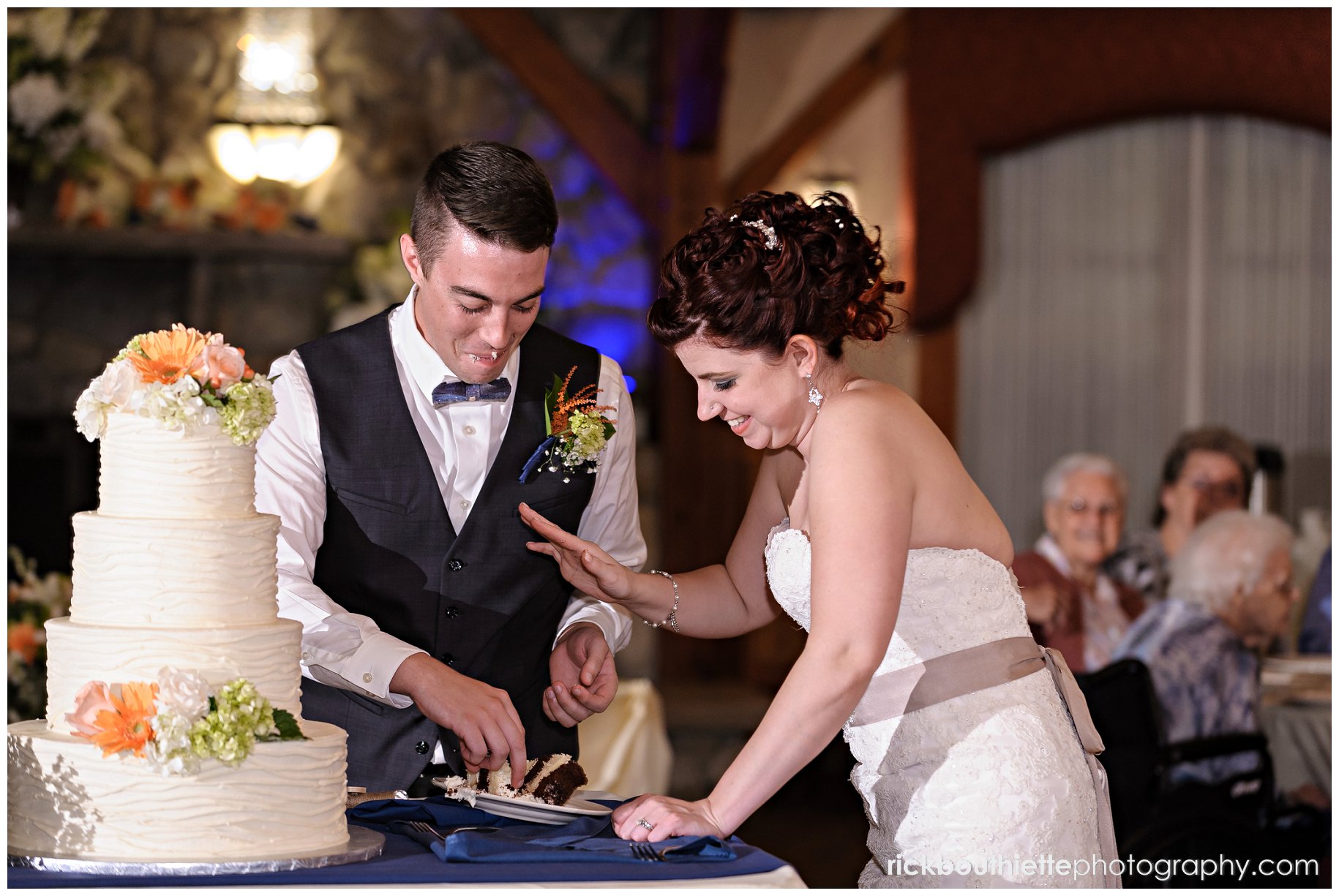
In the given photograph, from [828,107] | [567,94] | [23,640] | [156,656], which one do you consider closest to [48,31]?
[567,94]

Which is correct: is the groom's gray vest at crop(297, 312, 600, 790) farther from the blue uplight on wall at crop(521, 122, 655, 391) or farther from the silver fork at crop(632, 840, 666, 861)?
the blue uplight on wall at crop(521, 122, 655, 391)

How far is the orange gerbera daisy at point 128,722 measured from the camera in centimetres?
173

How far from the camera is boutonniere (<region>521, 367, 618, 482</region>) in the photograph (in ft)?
8.40

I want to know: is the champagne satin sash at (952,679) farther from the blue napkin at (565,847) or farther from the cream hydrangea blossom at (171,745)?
the cream hydrangea blossom at (171,745)

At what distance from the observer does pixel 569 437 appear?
2.58 meters

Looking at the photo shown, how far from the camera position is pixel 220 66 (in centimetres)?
703

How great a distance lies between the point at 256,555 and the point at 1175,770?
324cm

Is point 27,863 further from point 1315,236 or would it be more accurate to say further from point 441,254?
point 1315,236

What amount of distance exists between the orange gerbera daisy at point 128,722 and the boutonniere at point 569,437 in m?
0.92

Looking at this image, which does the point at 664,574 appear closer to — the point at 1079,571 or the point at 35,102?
the point at 1079,571

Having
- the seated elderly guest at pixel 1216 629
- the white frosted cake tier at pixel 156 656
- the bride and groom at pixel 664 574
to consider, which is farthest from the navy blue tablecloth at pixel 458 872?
the seated elderly guest at pixel 1216 629

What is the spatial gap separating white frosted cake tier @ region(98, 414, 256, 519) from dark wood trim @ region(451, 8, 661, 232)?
5573 millimetres

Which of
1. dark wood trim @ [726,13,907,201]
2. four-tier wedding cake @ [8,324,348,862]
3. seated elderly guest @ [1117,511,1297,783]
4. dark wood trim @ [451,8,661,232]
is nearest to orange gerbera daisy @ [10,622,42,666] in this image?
four-tier wedding cake @ [8,324,348,862]

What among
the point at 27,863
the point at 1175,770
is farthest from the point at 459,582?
the point at 1175,770
